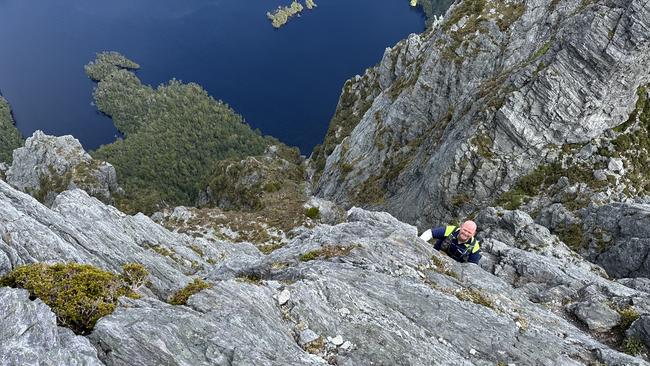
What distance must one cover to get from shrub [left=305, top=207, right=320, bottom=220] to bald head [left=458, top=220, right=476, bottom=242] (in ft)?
126

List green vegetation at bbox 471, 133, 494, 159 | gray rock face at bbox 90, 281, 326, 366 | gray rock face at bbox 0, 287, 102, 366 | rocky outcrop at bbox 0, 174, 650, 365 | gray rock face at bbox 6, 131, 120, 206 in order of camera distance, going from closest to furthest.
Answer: gray rock face at bbox 0, 287, 102, 366
gray rock face at bbox 90, 281, 326, 366
rocky outcrop at bbox 0, 174, 650, 365
green vegetation at bbox 471, 133, 494, 159
gray rock face at bbox 6, 131, 120, 206

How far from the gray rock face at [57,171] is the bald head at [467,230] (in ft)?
404

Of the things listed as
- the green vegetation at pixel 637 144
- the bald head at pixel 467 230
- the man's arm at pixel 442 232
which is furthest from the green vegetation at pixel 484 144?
the bald head at pixel 467 230

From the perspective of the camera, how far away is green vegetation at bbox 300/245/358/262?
22500 millimetres

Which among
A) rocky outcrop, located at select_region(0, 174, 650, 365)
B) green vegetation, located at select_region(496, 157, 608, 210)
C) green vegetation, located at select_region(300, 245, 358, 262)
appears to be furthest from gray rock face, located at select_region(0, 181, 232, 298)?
green vegetation, located at select_region(496, 157, 608, 210)

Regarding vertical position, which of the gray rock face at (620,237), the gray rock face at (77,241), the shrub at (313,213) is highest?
the gray rock face at (620,237)

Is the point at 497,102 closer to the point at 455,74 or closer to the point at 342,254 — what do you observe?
the point at 455,74

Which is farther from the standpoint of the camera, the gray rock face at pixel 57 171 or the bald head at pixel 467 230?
the gray rock face at pixel 57 171

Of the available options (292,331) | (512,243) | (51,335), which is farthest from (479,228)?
(51,335)

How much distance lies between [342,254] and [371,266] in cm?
169

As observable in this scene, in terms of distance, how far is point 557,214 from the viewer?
4056 cm

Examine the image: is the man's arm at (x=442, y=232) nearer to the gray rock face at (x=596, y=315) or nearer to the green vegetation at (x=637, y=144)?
the gray rock face at (x=596, y=315)

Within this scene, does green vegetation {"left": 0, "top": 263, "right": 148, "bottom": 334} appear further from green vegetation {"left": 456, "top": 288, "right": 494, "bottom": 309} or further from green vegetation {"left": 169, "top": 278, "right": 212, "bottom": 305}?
green vegetation {"left": 456, "top": 288, "right": 494, "bottom": 309}

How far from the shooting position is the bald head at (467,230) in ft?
68.8
